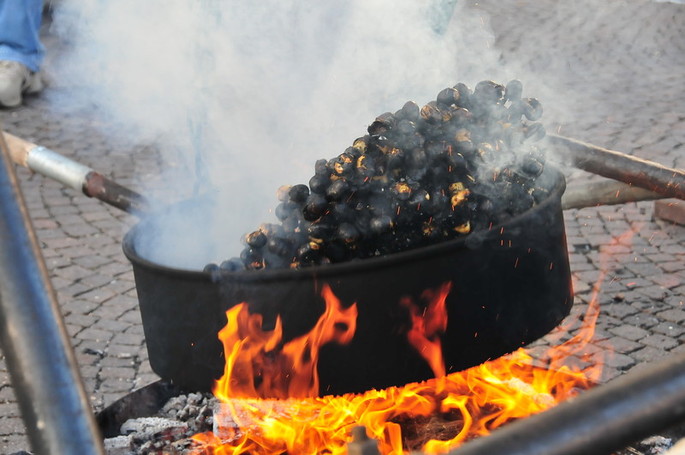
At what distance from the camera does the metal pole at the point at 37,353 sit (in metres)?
0.84

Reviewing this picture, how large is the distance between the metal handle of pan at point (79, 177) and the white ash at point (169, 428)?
0.70m

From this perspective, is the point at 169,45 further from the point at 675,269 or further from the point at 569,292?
the point at 675,269

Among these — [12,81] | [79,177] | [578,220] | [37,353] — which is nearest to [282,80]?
[79,177]

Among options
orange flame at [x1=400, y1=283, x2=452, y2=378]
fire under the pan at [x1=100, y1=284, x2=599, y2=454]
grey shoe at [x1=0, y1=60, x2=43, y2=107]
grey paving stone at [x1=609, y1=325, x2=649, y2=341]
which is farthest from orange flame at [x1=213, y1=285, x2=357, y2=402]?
grey shoe at [x1=0, y1=60, x2=43, y2=107]

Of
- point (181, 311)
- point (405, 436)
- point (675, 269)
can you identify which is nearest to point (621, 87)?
point (675, 269)

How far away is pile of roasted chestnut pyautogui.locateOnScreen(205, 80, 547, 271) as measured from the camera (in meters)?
1.94

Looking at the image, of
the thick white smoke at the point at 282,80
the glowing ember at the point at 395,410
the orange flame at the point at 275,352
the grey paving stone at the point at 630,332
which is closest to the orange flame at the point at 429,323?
the glowing ember at the point at 395,410

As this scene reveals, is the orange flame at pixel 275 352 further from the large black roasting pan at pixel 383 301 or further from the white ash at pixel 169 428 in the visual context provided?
the white ash at pixel 169 428

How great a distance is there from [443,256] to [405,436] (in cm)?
82

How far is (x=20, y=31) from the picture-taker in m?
8.23

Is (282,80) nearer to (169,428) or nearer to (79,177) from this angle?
(79,177)

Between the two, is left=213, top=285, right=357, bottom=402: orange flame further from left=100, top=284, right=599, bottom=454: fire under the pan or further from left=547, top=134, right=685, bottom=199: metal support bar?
left=547, top=134, right=685, bottom=199: metal support bar

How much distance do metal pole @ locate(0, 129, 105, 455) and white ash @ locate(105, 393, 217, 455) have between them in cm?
172

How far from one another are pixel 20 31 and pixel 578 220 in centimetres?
575
